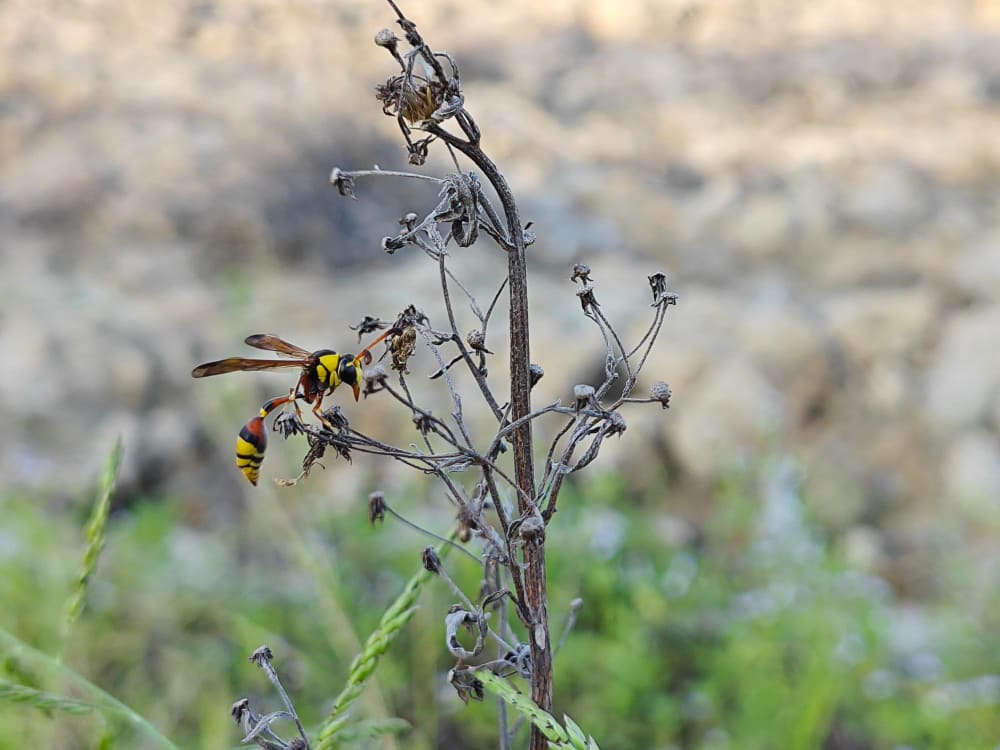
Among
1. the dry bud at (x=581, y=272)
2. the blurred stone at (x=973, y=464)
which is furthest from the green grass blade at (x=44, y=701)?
the blurred stone at (x=973, y=464)

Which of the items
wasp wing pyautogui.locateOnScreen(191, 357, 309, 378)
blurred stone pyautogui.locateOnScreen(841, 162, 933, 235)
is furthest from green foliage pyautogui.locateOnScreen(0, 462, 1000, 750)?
blurred stone pyautogui.locateOnScreen(841, 162, 933, 235)

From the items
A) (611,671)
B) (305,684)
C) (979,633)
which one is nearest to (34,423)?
→ (305,684)

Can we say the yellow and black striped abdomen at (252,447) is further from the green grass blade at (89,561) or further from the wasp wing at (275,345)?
the green grass blade at (89,561)

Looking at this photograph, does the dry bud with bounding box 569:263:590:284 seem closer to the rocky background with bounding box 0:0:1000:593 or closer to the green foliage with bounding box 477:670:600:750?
the green foliage with bounding box 477:670:600:750

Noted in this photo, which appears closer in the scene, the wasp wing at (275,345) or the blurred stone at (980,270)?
the wasp wing at (275,345)

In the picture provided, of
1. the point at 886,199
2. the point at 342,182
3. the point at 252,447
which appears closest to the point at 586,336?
the point at 886,199
